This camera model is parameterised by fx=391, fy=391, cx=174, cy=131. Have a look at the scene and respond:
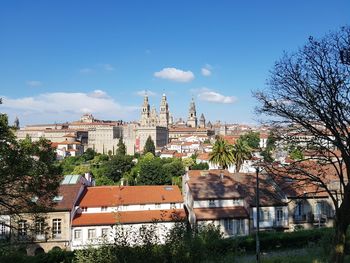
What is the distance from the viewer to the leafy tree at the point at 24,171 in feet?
46.8

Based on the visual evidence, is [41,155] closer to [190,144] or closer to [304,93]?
[304,93]

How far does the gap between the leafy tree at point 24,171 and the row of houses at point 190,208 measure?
48.8ft

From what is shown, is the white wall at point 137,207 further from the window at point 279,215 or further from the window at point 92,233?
the window at point 279,215

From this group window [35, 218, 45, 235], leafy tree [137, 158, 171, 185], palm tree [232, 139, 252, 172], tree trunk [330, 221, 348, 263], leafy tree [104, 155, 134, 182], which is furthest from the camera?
leafy tree [104, 155, 134, 182]

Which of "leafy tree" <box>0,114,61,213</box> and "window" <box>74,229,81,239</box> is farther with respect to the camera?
"window" <box>74,229,81,239</box>

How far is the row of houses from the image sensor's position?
30766 mm

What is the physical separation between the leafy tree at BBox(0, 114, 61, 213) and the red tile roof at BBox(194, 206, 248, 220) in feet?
57.9

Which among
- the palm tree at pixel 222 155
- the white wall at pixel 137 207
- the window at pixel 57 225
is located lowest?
the window at pixel 57 225

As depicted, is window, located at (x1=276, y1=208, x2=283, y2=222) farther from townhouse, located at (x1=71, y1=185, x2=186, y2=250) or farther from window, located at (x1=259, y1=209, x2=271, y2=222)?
townhouse, located at (x1=71, y1=185, x2=186, y2=250)

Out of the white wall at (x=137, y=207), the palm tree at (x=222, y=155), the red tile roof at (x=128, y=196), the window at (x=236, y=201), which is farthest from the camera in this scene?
the palm tree at (x=222, y=155)

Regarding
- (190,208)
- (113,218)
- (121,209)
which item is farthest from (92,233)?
(190,208)

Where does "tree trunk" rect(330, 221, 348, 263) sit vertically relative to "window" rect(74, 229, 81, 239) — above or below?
above

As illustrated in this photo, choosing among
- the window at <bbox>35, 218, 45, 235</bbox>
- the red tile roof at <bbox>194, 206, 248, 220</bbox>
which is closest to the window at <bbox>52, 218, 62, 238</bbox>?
the red tile roof at <bbox>194, 206, 248, 220</bbox>

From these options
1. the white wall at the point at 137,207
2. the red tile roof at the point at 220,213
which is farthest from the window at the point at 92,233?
the red tile roof at the point at 220,213
